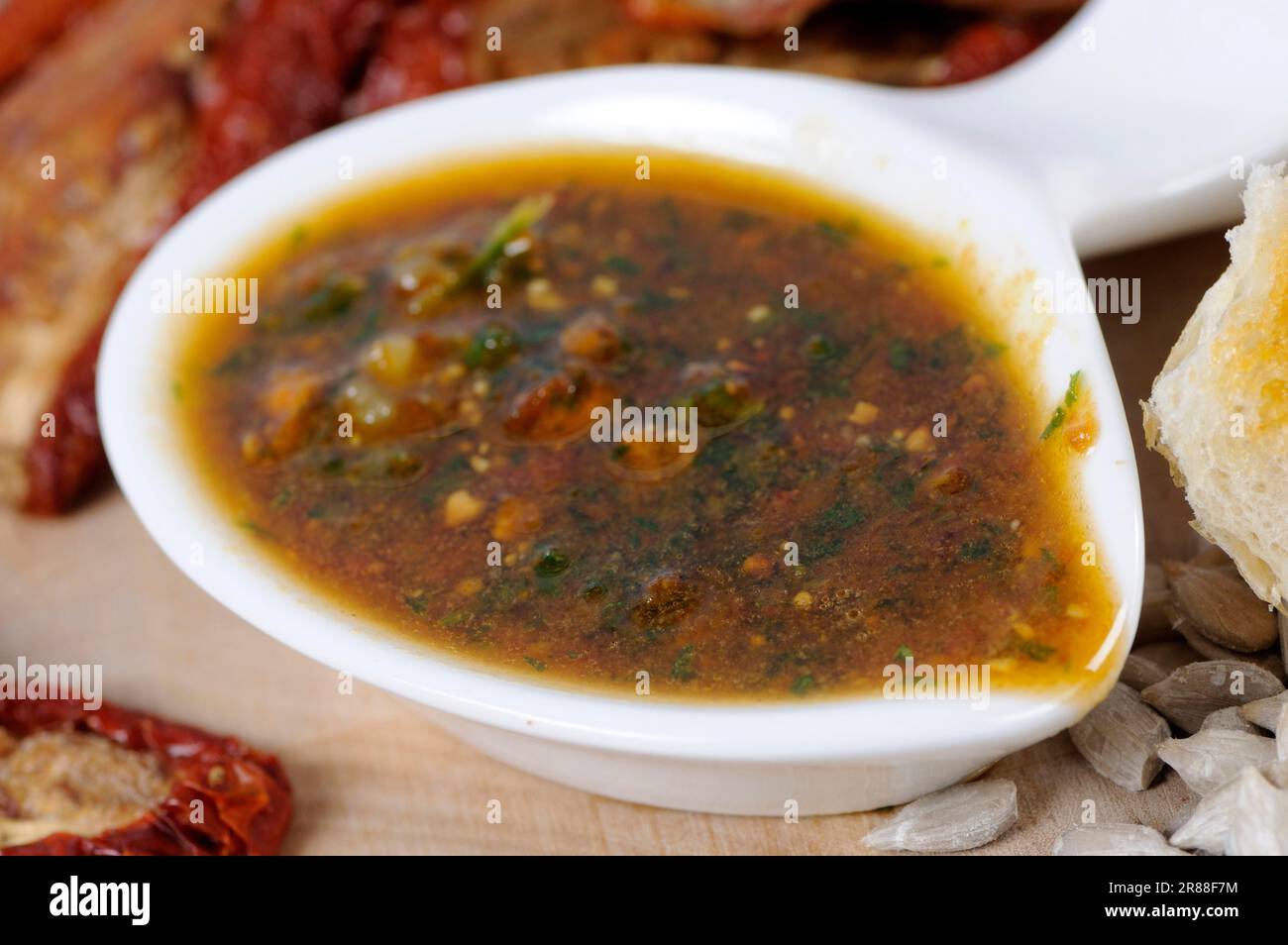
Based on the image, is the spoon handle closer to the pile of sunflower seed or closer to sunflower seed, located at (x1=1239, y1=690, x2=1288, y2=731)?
the pile of sunflower seed

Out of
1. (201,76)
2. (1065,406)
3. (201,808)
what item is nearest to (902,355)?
(1065,406)

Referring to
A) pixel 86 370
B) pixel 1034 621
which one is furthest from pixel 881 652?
pixel 86 370

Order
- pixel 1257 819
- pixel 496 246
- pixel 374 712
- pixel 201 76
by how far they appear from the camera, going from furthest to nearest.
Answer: pixel 201 76 → pixel 496 246 → pixel 374 712 → pixel 1257 819

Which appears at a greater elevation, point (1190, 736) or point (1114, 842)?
A: point (1190, 736)

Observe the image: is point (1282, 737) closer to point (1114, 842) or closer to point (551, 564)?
point (1114, 842)

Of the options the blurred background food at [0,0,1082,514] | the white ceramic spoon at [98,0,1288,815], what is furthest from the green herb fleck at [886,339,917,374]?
the blurred background food at [0,0,1082,514]
